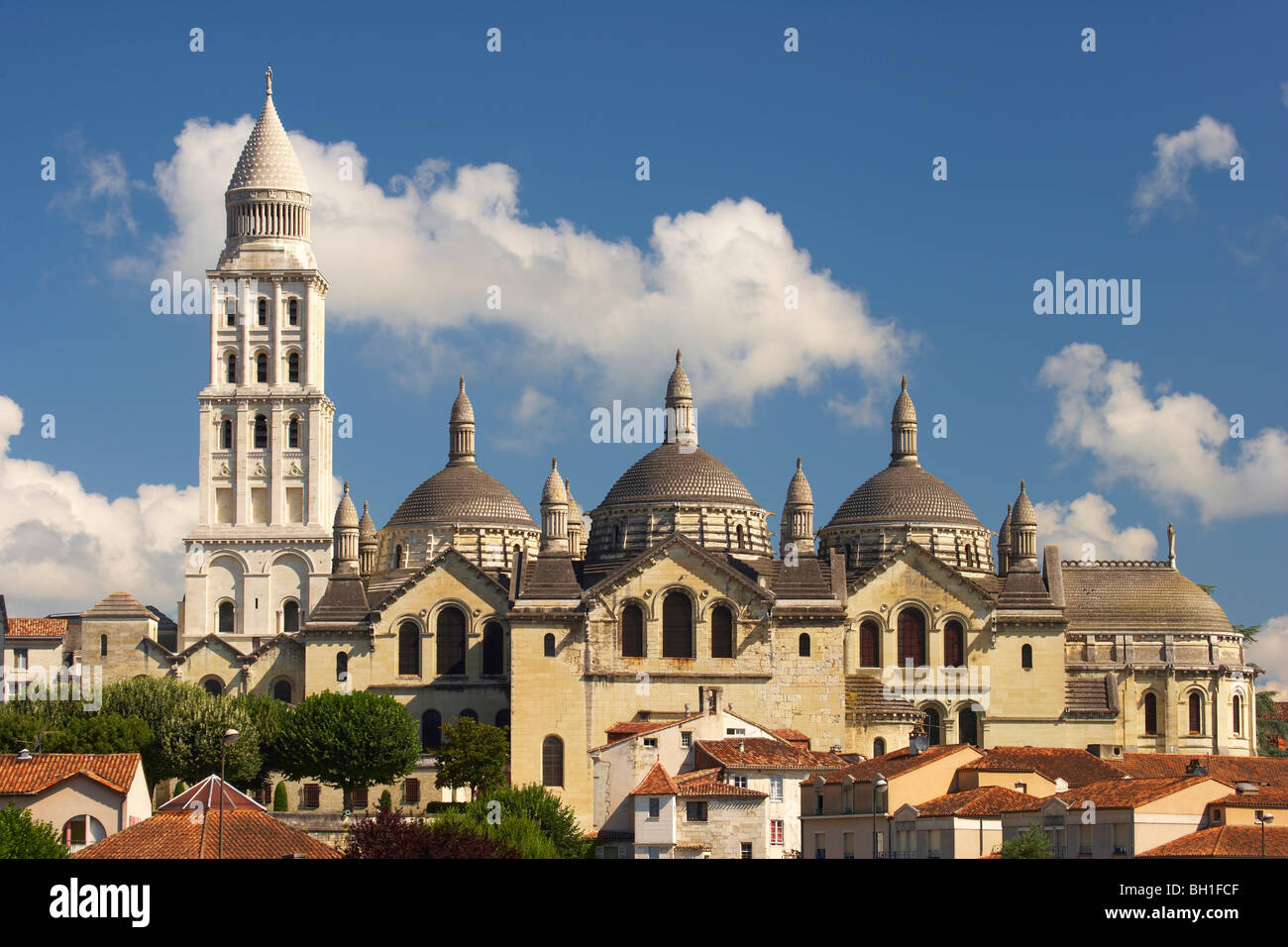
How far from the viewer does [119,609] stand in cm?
9075

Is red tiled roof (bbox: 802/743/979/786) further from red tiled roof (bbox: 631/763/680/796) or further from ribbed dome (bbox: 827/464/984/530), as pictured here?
ribbed dome (bbox: 827/464/984/530)

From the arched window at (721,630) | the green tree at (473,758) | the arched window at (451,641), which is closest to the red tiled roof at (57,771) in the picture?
the green tree at (473,758)

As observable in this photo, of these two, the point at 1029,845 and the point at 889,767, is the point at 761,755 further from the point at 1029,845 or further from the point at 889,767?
the point at 1029,845

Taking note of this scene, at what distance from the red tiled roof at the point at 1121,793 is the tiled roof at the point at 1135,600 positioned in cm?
3387

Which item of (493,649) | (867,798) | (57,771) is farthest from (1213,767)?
(57,771)

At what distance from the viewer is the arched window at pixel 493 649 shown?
8150cm

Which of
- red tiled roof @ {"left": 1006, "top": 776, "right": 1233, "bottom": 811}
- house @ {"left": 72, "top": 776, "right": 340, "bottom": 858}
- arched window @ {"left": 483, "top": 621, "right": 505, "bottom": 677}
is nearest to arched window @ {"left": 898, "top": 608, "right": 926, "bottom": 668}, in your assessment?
arched window @ {"left": 483, "top": 621, "right": 505, "bottom": 677}

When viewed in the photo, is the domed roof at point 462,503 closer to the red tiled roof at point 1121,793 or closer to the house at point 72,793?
the house at point 72,793

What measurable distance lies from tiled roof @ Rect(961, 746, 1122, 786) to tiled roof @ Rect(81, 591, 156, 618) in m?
39.4

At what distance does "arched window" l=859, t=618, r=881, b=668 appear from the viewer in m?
80.1

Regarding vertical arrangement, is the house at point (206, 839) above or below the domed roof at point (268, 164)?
below

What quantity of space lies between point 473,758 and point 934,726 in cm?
1745

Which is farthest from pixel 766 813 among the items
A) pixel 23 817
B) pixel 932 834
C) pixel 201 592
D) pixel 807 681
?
pixel 201 592
